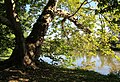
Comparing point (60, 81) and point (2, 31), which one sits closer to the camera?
point (60, 81)

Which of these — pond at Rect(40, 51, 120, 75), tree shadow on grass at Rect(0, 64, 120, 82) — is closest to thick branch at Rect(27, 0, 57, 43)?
tree shadow on grass at Rect(0, 64, 120, 82)

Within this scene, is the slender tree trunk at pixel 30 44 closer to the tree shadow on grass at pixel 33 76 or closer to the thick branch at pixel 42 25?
the thick branch at pixel 42 25

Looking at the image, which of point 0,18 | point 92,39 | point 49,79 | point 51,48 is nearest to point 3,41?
point 51,48

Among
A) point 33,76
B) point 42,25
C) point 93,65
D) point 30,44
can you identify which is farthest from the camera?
point 93,65

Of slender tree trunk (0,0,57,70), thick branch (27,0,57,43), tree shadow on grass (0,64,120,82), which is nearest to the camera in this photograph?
tree shadow on grass (0,64,120,82)

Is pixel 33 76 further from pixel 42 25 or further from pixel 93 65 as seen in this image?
pixel 93 65

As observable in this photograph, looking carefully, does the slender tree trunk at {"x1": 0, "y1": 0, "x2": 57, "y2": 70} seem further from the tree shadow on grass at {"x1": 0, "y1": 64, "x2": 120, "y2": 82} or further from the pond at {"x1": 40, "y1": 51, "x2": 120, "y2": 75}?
the pond at {"x1": 40, "y1": 51, "x2": 120, "y2": 75}

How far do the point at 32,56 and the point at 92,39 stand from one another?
19.2ft

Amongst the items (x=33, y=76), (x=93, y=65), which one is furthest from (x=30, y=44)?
(x=93, y=65)

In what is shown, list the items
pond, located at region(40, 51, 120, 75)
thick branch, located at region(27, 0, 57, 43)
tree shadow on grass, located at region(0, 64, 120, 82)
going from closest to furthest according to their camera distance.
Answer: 1. tree shadow on grass, located at region(0, 64, 120, 82)
2. thick branch, located at region(27, 0, 57, 43)
3. pond, located at region(40, 51, 120, 75)

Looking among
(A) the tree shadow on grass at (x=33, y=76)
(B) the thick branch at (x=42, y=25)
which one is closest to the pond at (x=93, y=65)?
(B) the thick branch at (x=42, y=25)

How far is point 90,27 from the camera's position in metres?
18.8

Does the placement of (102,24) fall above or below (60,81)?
above

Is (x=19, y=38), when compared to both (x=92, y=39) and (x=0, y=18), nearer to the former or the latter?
(x=0, y=18)
